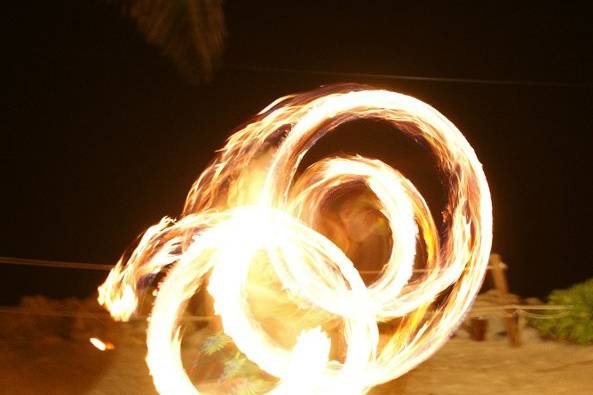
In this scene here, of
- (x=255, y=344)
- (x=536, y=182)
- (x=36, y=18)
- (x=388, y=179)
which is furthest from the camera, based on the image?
(x=536, y=182)

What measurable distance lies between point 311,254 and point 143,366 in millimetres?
2398

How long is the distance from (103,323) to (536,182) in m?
13.4

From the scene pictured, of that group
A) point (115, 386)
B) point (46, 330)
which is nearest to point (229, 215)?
point (115, 386)

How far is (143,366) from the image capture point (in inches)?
283

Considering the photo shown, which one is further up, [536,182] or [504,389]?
[504,389]

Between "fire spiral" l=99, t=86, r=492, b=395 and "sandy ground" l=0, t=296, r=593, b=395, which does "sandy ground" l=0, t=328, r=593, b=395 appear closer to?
"sandy ground" l=0, t=296, r=593, b=395

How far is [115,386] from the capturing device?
21.5 feet

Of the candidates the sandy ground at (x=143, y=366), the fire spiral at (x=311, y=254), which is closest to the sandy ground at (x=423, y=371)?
the sandy ground at (x=143, y=366)

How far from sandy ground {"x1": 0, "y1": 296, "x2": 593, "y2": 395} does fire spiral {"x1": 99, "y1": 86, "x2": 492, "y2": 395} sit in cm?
58

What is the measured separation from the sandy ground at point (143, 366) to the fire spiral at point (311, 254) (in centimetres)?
58

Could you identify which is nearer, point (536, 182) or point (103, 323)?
point (103, 323)

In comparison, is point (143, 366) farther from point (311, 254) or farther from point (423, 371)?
point (423, 371)

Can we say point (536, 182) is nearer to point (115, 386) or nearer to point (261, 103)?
point (261, 103)

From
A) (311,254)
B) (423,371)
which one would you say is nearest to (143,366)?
(311,254)
